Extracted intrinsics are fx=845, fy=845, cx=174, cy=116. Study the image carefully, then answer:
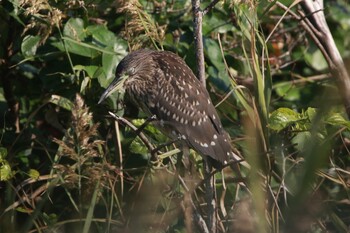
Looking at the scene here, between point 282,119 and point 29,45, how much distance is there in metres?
1.38

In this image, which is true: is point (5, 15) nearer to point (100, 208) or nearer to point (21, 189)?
point (21, 189)

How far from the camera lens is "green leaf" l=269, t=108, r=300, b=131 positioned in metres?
3.61

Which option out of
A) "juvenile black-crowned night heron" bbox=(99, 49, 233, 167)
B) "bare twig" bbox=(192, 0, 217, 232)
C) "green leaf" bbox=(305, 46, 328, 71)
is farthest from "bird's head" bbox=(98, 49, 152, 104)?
"green leaf" bbox=(305, 46, 328, 71)

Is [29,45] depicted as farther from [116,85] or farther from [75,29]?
[116,85]

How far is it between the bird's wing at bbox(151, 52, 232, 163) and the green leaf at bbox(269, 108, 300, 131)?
0.30 meters

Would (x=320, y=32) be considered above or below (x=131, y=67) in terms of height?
above

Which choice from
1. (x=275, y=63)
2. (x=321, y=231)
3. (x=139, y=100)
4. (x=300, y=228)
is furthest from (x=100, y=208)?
(x=300, y=228)

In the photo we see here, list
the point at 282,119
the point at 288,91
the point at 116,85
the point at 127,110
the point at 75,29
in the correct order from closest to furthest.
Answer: the point at 282,119
the point at 116,85
the point at 75,29
the point at 127,110
the point at 288,91

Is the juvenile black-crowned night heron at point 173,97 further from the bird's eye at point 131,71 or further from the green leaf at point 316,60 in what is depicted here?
the green leaf at point 316,60

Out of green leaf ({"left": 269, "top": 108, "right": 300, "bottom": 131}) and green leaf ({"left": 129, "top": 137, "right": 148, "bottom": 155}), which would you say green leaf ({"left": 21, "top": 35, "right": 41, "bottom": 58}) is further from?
green leaf ({"left": 269, "top": 108, "right": 300, "bottom": 131})

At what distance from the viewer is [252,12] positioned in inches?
140

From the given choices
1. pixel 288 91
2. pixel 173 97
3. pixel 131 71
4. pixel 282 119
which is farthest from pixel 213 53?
pixel 282 119

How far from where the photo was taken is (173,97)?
416 cm

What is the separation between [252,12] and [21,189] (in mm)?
1406
